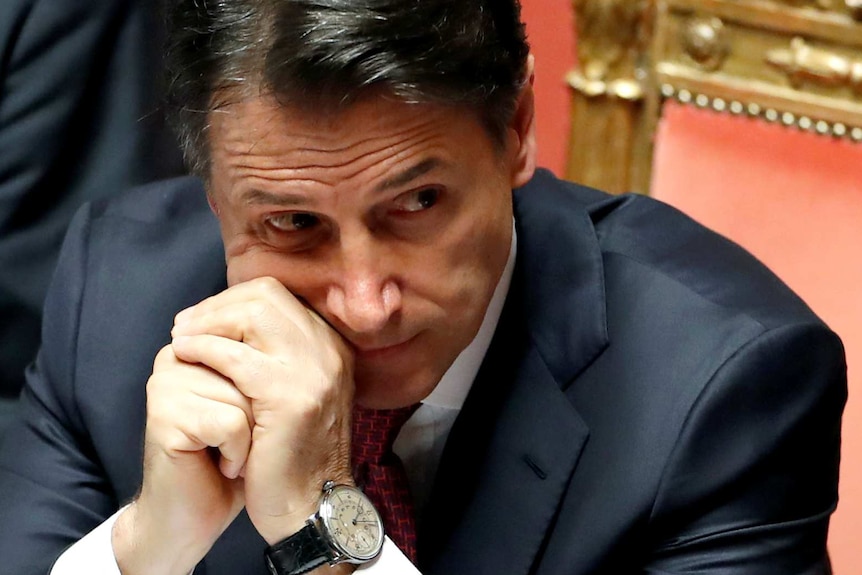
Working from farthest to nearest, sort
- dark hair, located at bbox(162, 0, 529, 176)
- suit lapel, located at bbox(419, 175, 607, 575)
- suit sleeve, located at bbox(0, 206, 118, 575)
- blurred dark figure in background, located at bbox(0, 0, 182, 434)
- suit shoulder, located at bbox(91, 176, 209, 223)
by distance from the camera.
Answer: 1. blurred dark figure in background, located at bbox(0, 0, 182, 434)
2. suit shoulder, located at bbox(91, 176, 209, 223)
3. suit sleeve, located at bbox(0, 206, 118, 575)
4. suit lapel, located at bbox(419, 175, 607, 575)
5. dark hair, located at bbox(162, 0, 529, 176)

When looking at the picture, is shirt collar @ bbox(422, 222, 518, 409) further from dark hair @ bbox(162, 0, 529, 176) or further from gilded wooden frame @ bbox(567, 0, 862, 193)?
gilded wooden frame @ bbox(567, 0, 862, 193)

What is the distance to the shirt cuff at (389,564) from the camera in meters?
1.24

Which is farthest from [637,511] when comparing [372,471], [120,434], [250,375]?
[120,434]

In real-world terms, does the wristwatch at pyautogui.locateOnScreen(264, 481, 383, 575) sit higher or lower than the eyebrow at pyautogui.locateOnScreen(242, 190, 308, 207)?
lower

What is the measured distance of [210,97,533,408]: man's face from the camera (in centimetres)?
115

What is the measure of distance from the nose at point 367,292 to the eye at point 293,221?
5 centimetres

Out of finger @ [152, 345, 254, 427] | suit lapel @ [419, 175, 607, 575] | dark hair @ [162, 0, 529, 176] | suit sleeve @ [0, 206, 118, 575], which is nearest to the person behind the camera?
dark hair @ [162, 0, 529, 176]

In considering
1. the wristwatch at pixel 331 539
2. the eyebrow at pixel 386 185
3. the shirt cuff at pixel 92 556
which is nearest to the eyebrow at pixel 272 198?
the eyebrow at pixel 386 185

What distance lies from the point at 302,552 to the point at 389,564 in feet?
0.27

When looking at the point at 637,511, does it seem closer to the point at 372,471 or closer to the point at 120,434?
the point at 372,471

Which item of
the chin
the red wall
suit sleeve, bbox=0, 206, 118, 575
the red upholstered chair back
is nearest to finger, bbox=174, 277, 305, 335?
the chin

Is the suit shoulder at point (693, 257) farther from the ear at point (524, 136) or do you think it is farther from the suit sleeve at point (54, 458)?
the suit sleeve at point (54, 458)

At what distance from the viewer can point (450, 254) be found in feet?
4.00

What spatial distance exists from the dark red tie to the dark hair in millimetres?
329
